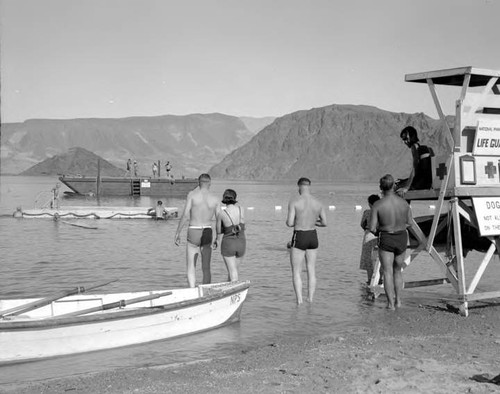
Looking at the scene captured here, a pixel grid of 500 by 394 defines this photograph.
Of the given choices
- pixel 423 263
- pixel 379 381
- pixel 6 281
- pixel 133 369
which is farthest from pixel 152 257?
pixel 379 381

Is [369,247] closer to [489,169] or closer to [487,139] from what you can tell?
[489,169]

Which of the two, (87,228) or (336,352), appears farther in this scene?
(87,228)

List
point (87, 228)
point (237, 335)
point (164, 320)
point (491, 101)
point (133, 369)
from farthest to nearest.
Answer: point (87, 228)
point (491, 101)
point (237, 335)
point (164, 320)
point (133, 369)

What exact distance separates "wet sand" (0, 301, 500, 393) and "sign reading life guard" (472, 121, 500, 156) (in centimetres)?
299

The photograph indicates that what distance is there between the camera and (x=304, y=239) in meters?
11.2

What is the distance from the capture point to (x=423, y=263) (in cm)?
1922

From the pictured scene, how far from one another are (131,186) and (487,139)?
66.9 meters

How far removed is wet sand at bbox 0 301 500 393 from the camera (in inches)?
262

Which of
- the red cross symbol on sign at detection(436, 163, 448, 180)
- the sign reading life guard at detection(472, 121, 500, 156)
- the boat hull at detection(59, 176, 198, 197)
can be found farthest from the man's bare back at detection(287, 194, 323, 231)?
the boat hull at detection(59, 176, 198, 197)

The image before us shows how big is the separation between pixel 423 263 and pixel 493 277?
3.28 metres

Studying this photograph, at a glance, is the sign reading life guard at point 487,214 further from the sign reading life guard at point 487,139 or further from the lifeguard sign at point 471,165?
the sign reading life guard at point 487,139

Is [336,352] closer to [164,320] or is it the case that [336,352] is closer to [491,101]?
[164,320]

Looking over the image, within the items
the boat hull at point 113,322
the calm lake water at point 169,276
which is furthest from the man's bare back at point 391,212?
the boat hull at point 113,322

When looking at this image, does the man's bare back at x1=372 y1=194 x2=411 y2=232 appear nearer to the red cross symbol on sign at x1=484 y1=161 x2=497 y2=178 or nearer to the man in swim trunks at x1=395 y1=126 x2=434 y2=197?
the man in swim trunks at x1=395 y1=126 x2=434 y2=197
